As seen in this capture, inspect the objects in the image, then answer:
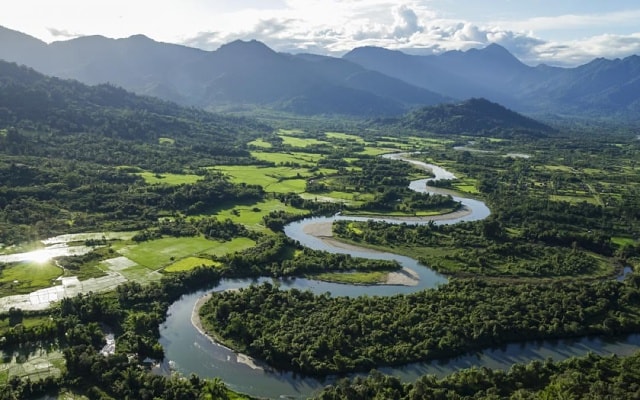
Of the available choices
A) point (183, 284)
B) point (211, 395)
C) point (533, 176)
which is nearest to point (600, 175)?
point (533, 176)

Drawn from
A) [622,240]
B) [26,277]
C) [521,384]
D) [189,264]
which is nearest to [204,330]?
[189,264]

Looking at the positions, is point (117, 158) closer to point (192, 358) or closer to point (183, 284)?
point (183, 284)

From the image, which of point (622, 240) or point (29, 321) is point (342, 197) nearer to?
point (622, 240)

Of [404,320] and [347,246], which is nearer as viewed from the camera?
[404,320]

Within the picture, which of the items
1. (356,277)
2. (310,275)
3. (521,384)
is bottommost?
(521,384)

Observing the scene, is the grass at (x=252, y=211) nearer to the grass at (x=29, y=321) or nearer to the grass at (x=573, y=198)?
the grass at (x=29, y=321)

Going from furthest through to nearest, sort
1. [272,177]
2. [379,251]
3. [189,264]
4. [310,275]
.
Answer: [272,177], [379,251], [189,264], [310,275]

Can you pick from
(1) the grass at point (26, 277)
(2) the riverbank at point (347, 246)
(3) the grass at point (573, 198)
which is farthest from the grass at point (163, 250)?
(3) the grass at point (573, 198)

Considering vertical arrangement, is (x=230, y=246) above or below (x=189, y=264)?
above

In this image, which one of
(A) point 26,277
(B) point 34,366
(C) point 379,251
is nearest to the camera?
(B) point 34,366
